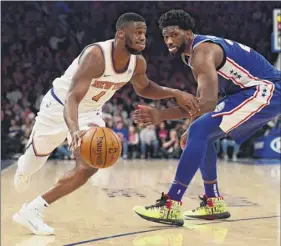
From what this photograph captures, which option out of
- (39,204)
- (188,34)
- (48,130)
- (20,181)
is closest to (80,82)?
(48,130)

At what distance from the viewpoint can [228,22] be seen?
14969 mm

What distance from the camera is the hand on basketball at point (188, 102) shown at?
13.5 feet

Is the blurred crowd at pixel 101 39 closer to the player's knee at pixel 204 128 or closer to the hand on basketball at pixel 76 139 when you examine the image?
the player's knee at pixel 204 128

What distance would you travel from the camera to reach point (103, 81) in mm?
4262

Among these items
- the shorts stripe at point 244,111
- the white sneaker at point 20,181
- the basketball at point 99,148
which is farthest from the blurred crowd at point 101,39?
the basketball at point 99,148

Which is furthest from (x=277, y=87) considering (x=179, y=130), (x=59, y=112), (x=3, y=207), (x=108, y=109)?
(x=108, y=109)

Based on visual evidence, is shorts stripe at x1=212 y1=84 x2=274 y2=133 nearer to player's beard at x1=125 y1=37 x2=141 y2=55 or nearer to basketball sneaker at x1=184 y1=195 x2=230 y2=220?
basketball sneaker at x1=184 y1=195 x2=230 y2=220

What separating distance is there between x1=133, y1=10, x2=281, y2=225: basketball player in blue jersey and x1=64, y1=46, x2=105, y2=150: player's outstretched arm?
55cm

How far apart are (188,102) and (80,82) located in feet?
2.57

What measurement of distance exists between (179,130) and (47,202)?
9.44 m

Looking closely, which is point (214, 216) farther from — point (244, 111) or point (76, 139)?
point (76, 139)

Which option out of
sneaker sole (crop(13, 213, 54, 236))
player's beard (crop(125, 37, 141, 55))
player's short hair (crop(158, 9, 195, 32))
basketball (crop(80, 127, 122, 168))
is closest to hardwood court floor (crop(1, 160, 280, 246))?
sneaker sole (crop(13, 213, 54, 236))

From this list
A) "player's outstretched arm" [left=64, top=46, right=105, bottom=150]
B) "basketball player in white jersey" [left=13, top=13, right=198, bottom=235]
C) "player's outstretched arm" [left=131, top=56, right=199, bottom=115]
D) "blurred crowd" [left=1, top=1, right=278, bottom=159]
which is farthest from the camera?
"blurred crowd" [left=1, top=1, right=278, bottom=159]

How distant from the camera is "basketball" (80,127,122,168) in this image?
3729 millimetres
